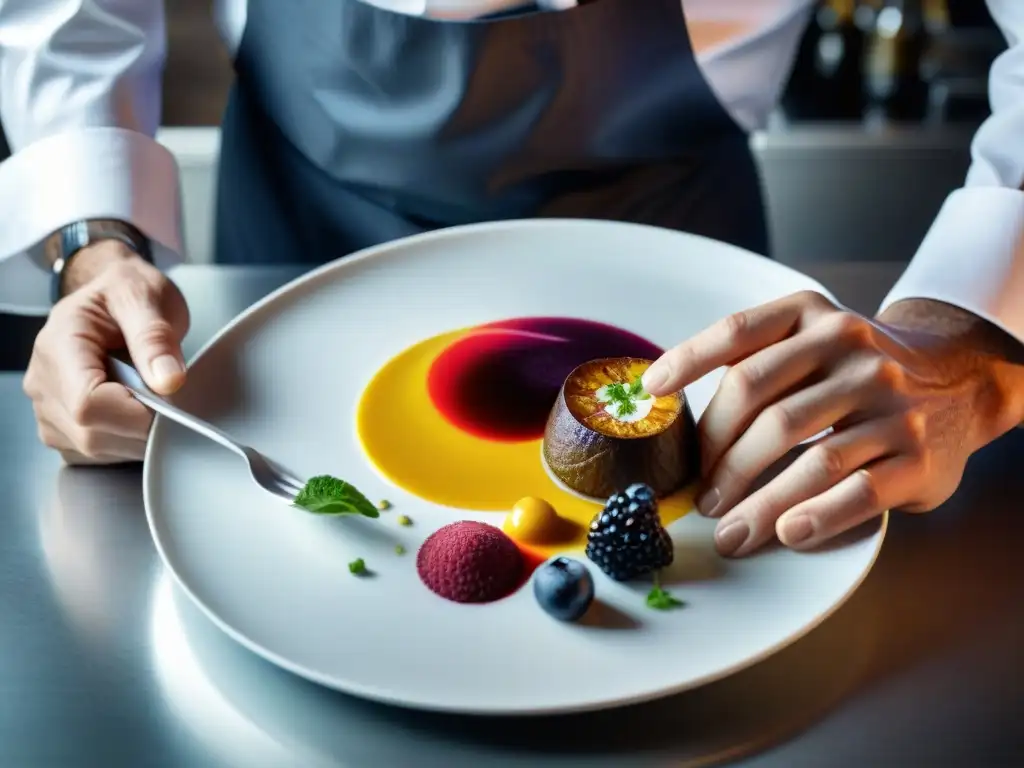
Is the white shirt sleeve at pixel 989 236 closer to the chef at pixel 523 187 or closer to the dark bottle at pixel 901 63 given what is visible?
the chef at pixel 523 187

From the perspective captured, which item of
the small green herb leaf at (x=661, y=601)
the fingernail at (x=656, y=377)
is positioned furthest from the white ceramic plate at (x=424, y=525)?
the fingernail at (x=656, y=377)

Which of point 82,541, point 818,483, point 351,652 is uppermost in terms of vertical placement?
point 818,483

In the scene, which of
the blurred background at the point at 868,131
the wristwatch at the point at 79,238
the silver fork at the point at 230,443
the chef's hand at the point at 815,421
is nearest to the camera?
the chef's hand at the point at 815,421

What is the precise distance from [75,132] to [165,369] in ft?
1.45

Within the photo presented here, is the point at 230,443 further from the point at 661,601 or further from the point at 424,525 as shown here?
the point at 661,601

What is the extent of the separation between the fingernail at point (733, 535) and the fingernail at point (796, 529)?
30 mm

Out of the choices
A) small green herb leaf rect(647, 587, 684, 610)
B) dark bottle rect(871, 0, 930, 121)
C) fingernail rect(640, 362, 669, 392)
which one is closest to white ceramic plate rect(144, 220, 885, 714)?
small green herb leaf rect(647, 587, 684, 610)

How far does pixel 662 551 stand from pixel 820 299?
312 millimetres

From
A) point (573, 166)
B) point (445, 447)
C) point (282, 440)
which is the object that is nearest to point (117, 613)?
point (282, 440)

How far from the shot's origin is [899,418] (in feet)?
3.33

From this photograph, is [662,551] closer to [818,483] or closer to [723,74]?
[818,483]

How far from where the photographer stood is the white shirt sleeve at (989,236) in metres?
1.23

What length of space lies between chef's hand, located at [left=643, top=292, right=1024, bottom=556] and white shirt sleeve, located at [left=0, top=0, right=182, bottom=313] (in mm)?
722

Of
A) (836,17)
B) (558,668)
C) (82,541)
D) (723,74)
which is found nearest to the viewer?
(558,668)
